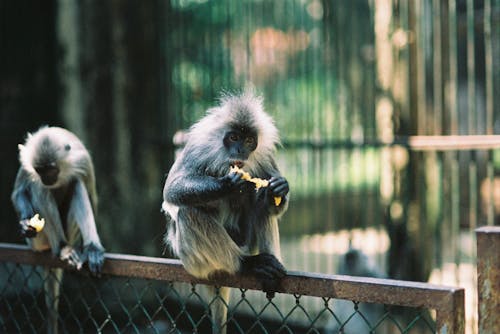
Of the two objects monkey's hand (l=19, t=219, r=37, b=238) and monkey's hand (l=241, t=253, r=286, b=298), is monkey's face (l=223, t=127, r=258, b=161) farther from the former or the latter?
monkey's hand (l=19, t=219, r=37, b=238)

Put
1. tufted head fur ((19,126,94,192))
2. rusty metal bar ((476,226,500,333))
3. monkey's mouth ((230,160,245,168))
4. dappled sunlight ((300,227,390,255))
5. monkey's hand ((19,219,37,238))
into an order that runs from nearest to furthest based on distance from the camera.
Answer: rusty metal bar ((476,226,500,333)) < monkey's mouth ((230,160,245,168)) < monkey's hand ((19,219,37,238)) < tufted head fur ((19,126,94,192)) < dappled sunlight ((300,227,390,255))

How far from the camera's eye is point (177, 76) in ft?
25.7

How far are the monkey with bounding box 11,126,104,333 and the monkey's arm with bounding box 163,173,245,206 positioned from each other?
4.18 ft

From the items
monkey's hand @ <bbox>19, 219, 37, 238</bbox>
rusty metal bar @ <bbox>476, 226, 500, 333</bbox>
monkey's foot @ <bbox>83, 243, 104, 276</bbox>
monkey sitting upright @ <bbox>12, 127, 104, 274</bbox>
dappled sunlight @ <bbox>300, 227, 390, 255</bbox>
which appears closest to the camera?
rusty metal bar @ <bbox>476, 226, 500, 333</bbox>

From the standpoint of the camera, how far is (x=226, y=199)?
3773 mm

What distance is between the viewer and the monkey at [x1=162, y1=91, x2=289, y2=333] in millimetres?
3436

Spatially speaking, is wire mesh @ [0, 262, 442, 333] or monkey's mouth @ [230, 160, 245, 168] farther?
wire mesh @ [0, 262, 442, 333]

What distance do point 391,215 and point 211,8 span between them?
3045mm

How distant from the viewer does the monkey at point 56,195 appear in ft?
16.0

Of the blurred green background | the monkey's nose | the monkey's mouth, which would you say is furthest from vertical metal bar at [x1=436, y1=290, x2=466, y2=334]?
the blurred green background

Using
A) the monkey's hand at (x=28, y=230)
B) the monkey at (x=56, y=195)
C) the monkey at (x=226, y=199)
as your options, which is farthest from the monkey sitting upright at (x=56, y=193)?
the monkey at (x=226, y=199)

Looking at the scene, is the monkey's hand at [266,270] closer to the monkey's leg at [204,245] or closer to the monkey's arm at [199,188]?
the monkey's leg at [204,245]

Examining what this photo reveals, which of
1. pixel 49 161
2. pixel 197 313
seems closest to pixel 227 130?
pixel 49 161

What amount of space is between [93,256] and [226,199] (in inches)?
44.7
